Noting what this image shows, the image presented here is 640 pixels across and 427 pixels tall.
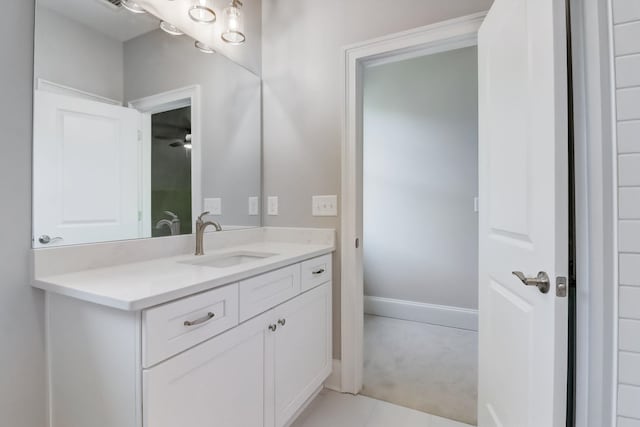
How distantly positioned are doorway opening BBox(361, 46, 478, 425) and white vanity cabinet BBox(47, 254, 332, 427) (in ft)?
4.15

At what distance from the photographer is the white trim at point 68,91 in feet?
3.33

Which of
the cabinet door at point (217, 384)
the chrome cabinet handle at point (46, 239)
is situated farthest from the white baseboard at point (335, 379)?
the chrome cabinet handle at point (46, 239)

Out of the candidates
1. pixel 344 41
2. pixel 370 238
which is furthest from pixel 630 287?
pixel 370 238

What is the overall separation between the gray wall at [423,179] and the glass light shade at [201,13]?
1.90m

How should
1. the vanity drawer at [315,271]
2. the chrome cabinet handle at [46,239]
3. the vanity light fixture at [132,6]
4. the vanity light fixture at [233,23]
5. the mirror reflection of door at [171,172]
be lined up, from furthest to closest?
the vanity light fixture at [233,23]
the vanity drawer at [315,271]
the mirror reflection of door at [171,172]
the vanity light fixture at [132,6]
the chrome cabinet handle at [46,239]

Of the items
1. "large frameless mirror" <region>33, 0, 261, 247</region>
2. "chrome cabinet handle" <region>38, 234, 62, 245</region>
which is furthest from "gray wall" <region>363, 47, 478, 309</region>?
"chrome cabinet handle" <region>38, 234, 62, 245</region>

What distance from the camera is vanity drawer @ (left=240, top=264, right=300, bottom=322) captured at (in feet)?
3.63

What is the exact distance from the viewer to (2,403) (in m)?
0.91

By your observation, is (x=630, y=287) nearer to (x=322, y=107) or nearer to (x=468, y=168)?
(x=322, y=107)

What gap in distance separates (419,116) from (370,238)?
4.27ft

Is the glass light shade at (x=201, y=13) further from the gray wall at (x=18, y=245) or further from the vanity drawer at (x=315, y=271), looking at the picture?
the vanity drawer at (x=315, y=271)

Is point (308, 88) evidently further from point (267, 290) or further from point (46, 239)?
point (46, 239)

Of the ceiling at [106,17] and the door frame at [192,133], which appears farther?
the door frame at [192,133]

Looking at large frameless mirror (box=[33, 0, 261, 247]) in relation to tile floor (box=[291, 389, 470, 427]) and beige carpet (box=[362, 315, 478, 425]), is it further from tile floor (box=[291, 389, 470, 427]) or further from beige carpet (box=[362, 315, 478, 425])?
beige carpet (box=[362, 315, 478, 425])
